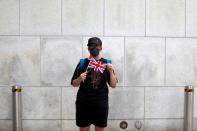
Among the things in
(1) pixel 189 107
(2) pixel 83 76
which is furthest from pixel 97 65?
Result: (1) pixel 189 107

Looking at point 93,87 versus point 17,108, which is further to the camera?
point 17,108

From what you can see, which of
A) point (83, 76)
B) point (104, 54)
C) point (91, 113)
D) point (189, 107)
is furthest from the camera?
point (104, 54)

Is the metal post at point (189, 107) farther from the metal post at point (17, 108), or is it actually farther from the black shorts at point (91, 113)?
the metal post at point (17, 108)

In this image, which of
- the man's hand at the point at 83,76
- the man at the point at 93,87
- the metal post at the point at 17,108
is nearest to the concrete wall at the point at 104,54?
the metal post at the point at 17,108

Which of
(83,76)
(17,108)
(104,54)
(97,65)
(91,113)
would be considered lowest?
(17,108)

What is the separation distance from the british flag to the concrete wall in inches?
81.8

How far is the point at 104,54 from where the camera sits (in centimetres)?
723

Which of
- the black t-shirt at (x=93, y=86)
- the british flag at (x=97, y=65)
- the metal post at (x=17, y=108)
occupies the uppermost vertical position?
the british flag at (x=97, y=65)

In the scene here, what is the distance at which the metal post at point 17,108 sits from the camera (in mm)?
6605

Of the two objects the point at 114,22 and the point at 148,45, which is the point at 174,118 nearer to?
the point at 148,45

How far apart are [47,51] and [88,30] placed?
93 centimetres

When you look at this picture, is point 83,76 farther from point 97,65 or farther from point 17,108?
point 17,108

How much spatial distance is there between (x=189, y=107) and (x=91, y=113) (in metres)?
2.52

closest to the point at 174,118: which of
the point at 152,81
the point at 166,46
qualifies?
the point at 152,81
